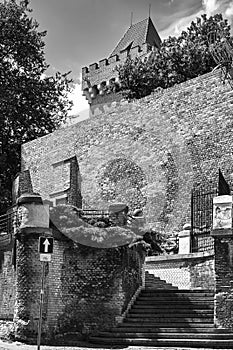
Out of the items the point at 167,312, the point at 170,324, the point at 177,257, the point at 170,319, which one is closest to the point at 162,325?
the point at 170,324

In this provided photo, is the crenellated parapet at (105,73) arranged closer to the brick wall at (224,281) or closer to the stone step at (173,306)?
the stone step at (173,306)

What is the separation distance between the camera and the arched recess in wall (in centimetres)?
2380

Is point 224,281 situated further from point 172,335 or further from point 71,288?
point 71,288

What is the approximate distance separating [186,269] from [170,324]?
4.04 meters

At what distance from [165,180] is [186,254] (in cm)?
590

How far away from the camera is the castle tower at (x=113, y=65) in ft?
140

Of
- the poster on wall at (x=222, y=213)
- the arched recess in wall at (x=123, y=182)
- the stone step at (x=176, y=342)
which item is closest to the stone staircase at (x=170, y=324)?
the stone step at (x=176, y=342)

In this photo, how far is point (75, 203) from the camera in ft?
86.2

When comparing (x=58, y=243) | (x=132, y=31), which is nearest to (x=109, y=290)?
(x=58, y=243)

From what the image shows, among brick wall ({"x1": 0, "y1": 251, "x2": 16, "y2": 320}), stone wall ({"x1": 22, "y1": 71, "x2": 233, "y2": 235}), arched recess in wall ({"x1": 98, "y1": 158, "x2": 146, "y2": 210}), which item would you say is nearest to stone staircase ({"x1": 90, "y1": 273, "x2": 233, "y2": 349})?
brick wall ({"x1": 0, "y1": 251, "x2": 16, "y2": 320})

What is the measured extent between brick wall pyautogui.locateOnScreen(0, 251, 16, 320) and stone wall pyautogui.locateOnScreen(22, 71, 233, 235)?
24.6 feet

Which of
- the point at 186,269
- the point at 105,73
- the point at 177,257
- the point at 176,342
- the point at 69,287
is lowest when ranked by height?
the point at 176,342

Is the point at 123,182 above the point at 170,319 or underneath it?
above

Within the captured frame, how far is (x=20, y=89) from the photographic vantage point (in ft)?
105
